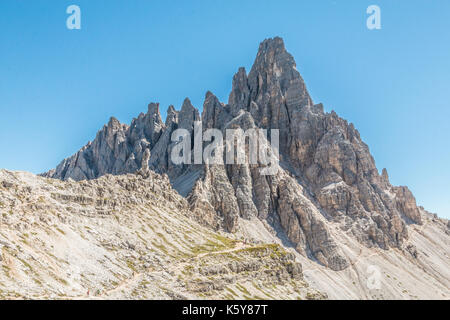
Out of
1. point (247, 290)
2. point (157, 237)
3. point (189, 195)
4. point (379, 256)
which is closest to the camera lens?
point (247, 290)

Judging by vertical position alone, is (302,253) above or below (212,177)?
below

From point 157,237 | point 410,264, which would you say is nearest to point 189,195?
point 157,237

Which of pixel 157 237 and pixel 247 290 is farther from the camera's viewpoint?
pixel 157 237

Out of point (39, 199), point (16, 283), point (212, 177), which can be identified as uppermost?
point (212, 177)

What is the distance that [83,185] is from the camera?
376ft

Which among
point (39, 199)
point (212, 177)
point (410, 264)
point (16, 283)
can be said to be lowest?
point (410, 264)
